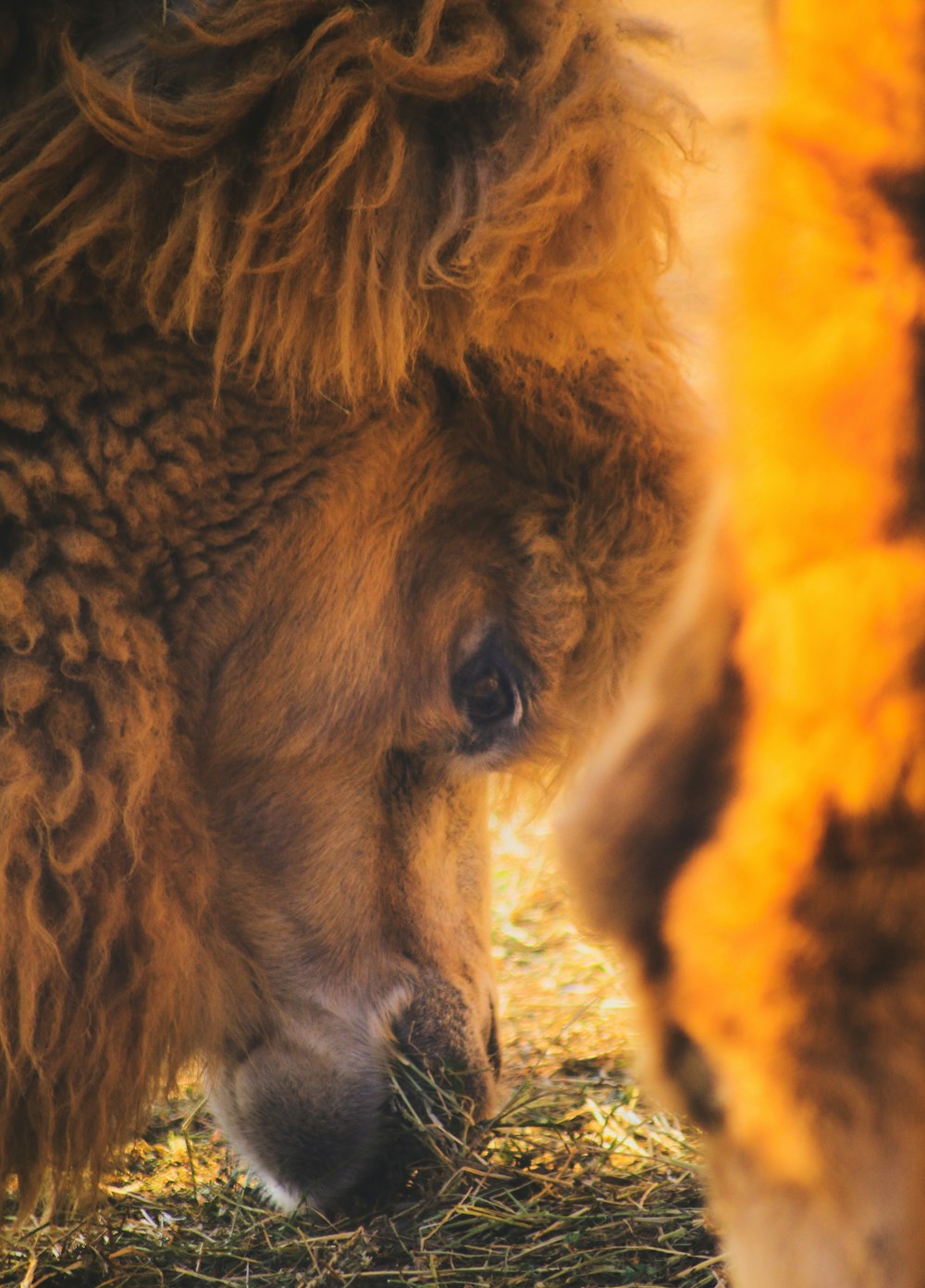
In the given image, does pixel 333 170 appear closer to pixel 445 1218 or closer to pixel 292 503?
pixel 292 503

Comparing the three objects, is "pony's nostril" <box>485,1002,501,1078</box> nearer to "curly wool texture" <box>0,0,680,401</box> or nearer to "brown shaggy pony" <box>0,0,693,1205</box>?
"brown shaggy pony" <box>0,0,693,1205</box>

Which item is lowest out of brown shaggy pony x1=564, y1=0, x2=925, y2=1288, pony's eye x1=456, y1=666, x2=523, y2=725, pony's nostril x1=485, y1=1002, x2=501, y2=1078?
pony's nostril x1=485, y1=1002, x2=501, y2=1078

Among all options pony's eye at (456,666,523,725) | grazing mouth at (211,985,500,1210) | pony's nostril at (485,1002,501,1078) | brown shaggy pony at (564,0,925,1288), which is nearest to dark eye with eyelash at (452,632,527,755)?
pony's eye at (456,666,523,725)

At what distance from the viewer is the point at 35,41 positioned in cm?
197

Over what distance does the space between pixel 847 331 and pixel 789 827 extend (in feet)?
1.20

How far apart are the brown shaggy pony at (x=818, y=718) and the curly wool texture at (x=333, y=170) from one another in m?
0.95

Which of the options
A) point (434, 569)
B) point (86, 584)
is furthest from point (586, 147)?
point (86, 584)

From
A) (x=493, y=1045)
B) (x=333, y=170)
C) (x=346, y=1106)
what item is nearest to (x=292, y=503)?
(x=333, y=170)

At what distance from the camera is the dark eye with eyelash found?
2508 millimetres

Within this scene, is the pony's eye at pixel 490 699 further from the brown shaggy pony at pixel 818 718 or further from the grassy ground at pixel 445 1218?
the brown shaggy pony at pixel 818 718

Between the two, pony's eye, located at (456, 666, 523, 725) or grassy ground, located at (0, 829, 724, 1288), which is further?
pony's eye, located at (456, 666, 523, 725)

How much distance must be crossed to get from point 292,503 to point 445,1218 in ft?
4.10

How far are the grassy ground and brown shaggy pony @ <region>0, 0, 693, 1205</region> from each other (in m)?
0.13

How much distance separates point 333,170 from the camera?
2.01 metres
